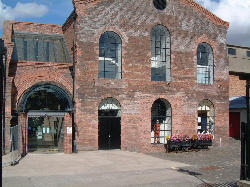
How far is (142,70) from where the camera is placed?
20.5 metres

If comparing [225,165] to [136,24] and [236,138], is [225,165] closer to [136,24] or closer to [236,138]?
[136,24]

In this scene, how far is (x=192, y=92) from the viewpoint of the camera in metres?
22.0

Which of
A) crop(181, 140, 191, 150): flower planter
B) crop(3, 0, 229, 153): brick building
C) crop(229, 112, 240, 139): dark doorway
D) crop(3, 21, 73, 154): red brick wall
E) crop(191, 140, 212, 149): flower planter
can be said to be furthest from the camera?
crop(229, 112, 240, 139): dark doorway

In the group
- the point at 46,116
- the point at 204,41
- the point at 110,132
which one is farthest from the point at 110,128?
the point at 204,41

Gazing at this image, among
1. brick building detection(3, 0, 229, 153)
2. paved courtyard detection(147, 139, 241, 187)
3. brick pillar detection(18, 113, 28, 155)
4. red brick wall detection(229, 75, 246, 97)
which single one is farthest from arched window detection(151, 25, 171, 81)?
red brick wall detection(229, 75, 246, 97)

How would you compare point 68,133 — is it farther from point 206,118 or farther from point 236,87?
point 236,87

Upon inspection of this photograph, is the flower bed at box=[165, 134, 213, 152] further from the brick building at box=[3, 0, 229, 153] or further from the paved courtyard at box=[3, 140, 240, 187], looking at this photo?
the paved courtyard at box=[3, 140, 240, 187]

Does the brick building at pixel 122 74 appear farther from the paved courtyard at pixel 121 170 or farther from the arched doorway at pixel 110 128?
the paved courtyard at pixel 121 170

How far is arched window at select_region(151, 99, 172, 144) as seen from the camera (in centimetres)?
2173

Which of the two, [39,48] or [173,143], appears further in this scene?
[39,48]

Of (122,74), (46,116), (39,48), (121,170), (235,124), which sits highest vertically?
(39,48)

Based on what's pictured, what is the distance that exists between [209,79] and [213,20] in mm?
4370

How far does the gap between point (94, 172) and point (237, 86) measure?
2301 cm

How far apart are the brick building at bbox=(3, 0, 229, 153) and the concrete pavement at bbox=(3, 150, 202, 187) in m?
2.29
